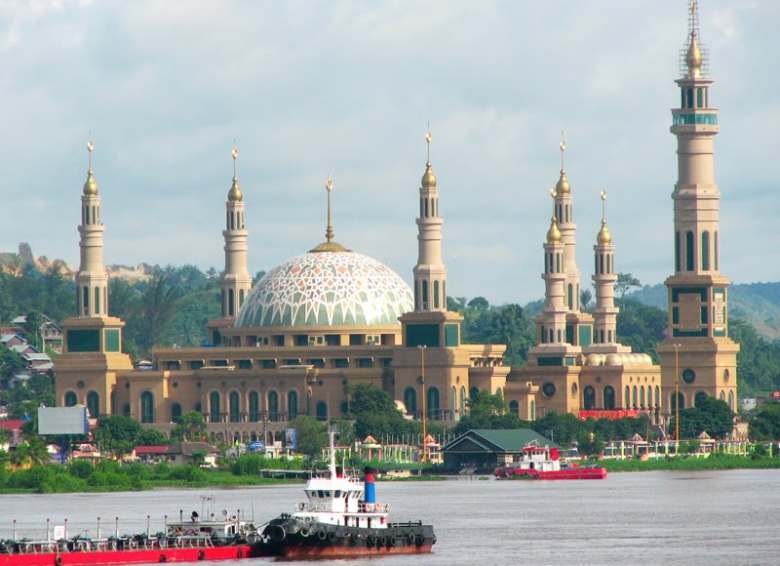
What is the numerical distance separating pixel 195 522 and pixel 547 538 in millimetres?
15550

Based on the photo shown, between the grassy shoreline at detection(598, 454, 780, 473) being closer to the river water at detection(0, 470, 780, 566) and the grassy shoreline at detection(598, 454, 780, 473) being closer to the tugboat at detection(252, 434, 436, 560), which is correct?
the river water at detection(0, 470, 780, 566)

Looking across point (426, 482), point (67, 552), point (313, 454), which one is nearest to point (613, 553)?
point (67, 552)

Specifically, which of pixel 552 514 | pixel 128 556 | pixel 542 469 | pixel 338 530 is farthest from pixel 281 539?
pixel 542 469

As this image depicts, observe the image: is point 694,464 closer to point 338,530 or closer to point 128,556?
point 338,530

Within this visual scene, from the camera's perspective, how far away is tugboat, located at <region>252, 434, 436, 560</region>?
116438mm

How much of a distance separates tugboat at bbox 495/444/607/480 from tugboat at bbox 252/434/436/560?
219 feet

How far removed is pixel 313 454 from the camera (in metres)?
200

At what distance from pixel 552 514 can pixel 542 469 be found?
151ft

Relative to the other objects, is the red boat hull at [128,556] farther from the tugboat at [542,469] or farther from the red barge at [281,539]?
the tugboat at [542,469]

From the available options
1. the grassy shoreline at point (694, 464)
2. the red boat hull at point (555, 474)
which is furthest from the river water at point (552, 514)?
the grassy shoreline at point (694, 464)

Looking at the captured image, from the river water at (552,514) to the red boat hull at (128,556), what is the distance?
4064mm

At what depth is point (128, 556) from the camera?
114 metres

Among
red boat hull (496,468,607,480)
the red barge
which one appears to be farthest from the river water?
red boat hull (496,468,607,480)

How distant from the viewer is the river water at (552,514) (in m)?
119
